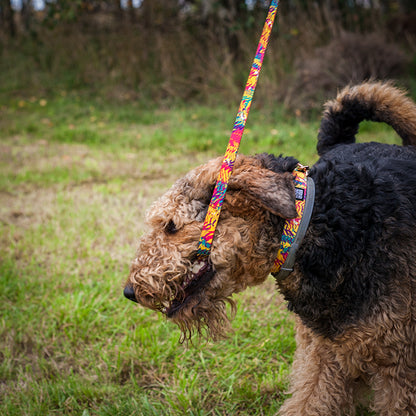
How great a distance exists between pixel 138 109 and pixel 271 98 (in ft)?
10.2

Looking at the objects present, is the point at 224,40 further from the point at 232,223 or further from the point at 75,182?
the point at 232,223

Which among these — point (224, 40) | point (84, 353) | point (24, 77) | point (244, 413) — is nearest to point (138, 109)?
point (224, 40)

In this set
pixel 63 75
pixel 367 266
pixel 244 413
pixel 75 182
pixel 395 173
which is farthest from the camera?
pixel 63 75

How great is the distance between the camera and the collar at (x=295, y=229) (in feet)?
5.84

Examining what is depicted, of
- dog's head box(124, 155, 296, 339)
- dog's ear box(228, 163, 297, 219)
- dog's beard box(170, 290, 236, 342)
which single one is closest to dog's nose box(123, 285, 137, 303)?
dog's head box(124, 155, 296, 339)

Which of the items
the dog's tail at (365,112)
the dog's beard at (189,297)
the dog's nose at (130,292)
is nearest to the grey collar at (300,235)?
the dog's beard at (189,297)

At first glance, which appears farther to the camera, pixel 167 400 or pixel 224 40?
pixel 224 40

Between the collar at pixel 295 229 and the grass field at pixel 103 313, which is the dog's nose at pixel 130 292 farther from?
the grass field at pixel 103 313

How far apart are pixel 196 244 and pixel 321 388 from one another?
103cm

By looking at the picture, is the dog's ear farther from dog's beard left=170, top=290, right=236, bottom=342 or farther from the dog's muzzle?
the dog's muzzle

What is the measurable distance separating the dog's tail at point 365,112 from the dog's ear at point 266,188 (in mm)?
1148

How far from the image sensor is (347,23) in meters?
9.46

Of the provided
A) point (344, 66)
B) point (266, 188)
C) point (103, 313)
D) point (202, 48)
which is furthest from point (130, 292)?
point (202, 48)

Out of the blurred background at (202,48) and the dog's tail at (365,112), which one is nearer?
the dog's tail at (365,112)
